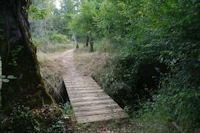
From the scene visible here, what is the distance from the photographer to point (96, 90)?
573 cm

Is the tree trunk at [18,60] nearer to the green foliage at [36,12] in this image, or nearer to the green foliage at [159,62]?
the green foliage at [36,12]

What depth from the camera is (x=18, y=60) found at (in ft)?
10.8

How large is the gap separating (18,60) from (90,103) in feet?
8.23

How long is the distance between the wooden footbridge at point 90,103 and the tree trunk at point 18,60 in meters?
1.14

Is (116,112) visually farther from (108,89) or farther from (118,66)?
(118,66)

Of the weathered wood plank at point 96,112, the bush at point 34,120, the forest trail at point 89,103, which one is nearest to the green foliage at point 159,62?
the forest trail at point 89,103

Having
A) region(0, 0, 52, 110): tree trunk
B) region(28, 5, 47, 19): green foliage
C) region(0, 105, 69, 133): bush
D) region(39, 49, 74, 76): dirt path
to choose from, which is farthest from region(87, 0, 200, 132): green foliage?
region(0, 0, 52, 110): tree trunk

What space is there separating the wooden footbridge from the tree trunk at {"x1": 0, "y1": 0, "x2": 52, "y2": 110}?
1137 millimetres

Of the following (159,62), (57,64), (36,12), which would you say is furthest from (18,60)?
(57,64)

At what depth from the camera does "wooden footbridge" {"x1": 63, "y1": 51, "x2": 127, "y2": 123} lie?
391 centimetres

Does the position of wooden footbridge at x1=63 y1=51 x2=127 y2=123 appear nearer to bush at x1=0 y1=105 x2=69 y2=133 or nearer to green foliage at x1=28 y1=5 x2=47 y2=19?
bush at x1=0 y1=105 x2=69 y2=133

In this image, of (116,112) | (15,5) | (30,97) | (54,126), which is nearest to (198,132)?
(116,112)

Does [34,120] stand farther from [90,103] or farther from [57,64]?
[57,64]

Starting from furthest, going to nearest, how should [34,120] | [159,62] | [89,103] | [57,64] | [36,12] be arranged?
[57,64], [159,62], [89,103], [36,12], [34,120]
